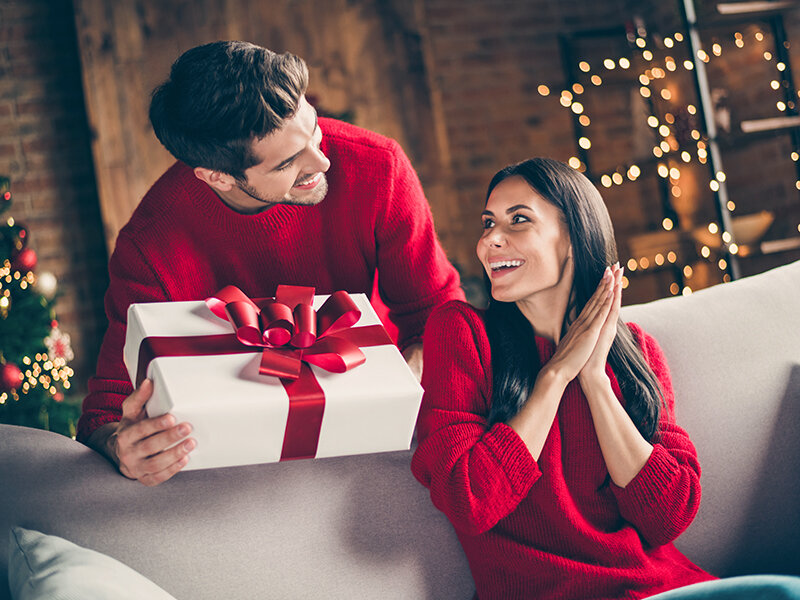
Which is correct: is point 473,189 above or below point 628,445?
above

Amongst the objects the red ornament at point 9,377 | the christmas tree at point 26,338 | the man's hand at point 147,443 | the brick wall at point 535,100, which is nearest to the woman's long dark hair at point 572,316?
the man's hand at point 147,443

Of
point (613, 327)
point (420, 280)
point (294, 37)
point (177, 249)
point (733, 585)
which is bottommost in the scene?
point (733, 585)

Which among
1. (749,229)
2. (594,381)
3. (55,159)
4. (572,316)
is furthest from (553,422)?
(55,159)

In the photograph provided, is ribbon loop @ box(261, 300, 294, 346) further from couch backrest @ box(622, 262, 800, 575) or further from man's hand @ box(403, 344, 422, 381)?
couch backrest @ box(622, 262, 800, 575)

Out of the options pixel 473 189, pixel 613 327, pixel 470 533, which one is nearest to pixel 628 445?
pixel 613 327

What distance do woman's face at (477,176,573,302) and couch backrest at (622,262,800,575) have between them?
0.83 feet

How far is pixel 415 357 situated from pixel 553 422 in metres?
0.32

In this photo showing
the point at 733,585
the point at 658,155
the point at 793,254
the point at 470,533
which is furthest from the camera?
the point at 658,155

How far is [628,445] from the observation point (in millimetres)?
1287

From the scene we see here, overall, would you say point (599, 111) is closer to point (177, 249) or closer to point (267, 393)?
point (177, 249)

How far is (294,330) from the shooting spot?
1148 millimetres

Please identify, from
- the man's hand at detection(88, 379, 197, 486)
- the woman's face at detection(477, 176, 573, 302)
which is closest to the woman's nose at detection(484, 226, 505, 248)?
the woman's face at detection(477, 176, 573, 302)

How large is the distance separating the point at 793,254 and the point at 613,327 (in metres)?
2.98

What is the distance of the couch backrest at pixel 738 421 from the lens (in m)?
1.48
